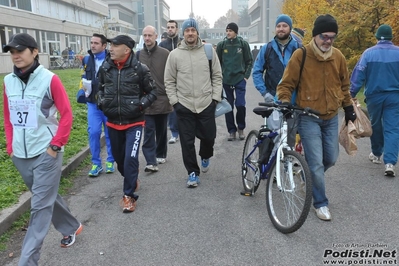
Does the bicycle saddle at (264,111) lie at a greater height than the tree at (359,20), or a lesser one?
lesser

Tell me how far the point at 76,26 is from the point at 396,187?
2105 inches

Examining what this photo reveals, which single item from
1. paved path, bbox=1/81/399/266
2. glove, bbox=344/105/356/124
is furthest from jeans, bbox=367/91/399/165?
glove, bbox=344/105/356/124

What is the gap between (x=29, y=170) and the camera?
336 cm

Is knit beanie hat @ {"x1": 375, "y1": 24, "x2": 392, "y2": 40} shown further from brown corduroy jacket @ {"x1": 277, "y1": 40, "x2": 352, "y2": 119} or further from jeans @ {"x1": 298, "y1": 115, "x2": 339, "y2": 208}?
jeans @ {"x1": 298, "y1": 115, "x2": 339, "y2": 208}

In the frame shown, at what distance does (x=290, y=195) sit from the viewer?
158 inches

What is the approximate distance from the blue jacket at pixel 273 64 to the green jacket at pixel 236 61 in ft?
7.97

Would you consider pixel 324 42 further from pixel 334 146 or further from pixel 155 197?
pixel 155 197

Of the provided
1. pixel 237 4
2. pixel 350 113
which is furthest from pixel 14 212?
pixel 237 4

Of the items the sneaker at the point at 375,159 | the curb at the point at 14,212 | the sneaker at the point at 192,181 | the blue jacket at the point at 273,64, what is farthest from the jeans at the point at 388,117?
the curb at the point at 14,212

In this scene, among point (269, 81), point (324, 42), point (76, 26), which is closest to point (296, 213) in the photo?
point (324, 42)

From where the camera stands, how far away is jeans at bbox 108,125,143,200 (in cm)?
461

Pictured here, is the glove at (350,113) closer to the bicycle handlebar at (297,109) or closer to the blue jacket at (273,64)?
the bicycle handlebar at (297,109)

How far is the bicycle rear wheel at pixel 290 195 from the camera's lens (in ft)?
11.9

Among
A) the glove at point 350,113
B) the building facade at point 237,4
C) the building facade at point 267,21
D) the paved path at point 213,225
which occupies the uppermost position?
the building facade at point 237,4
